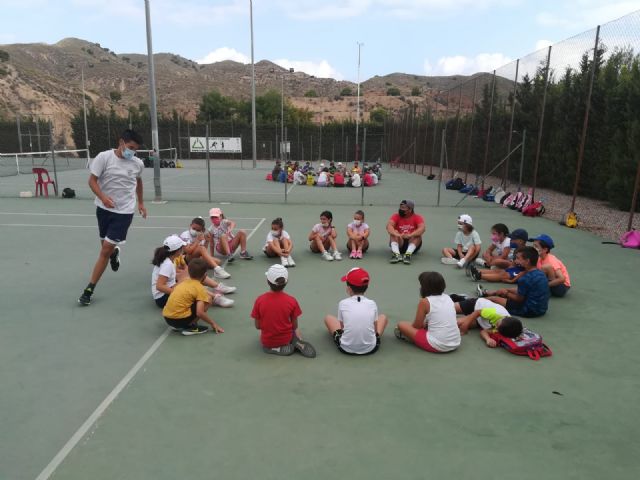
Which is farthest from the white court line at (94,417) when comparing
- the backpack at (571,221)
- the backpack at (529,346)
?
the backpack at (571,221)

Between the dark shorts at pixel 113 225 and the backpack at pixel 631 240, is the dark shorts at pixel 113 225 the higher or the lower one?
the higher one

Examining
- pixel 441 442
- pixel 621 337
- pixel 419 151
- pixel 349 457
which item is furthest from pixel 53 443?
pixel 419 151

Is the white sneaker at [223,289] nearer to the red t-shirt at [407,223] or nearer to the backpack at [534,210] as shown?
the red t-shirt at [407,223]

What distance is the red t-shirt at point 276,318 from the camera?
4289mm

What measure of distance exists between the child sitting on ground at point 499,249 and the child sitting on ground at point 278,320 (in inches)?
145

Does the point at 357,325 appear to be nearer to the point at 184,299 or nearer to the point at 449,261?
the point at 184,299

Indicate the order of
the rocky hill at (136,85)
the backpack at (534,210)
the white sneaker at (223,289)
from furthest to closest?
the rocky hill at (136,85) → the backpack at (534,210) → the white sneaker at (223,289)

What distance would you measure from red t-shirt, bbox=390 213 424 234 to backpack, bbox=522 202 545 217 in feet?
19.8

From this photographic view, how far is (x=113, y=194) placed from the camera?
18.7 ft

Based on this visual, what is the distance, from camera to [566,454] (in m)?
2.98

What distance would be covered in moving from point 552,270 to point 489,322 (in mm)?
1720

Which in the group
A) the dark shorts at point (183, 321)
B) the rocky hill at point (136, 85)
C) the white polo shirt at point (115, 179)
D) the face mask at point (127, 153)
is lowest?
the dark shorts at point (183, 321)

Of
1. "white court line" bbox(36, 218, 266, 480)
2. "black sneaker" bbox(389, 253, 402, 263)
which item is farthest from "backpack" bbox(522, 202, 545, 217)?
"white court line" bbox(36, 218, 266, 480)

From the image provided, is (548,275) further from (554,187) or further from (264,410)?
(554,187)
